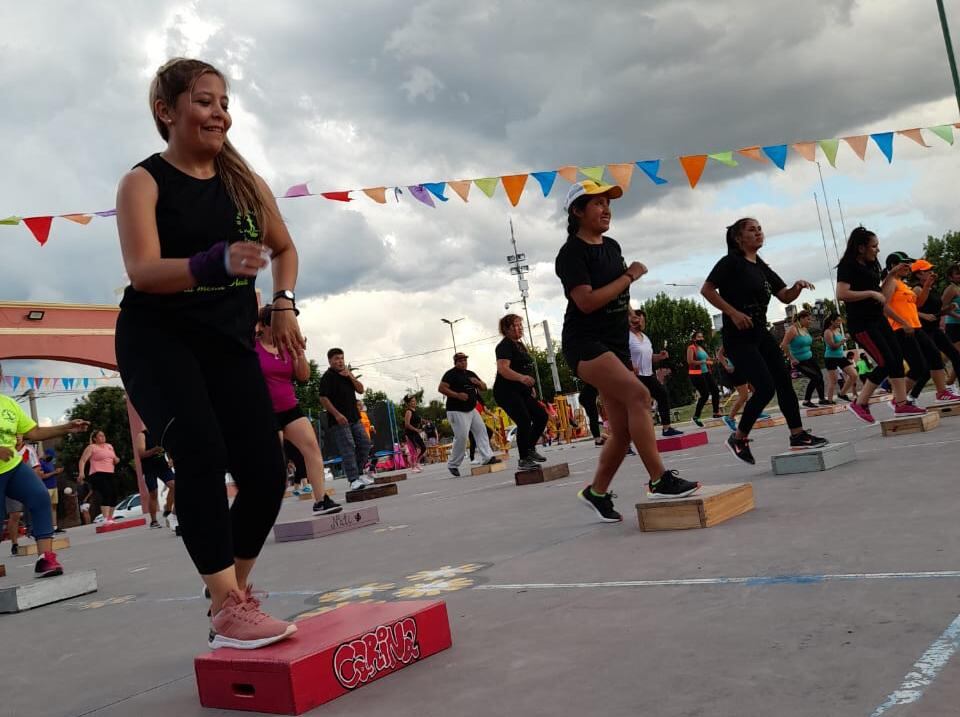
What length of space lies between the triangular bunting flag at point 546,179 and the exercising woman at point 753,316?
612cm

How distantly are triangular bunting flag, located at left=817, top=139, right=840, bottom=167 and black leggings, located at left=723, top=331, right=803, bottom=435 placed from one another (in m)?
7.44

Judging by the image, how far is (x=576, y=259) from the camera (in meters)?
4.88

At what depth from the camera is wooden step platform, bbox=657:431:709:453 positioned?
1010 centimetres

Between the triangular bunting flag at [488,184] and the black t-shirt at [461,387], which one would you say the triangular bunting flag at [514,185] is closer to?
the triangular bunting flag at [488,184]

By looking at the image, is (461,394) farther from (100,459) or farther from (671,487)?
(671,487)

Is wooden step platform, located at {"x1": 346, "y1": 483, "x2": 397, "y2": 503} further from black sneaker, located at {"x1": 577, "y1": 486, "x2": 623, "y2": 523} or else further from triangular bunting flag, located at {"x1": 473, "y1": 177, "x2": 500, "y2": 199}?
black sneaker, located at {"x1": 577, "y1": 486, "x2": 623, "y2": 523}

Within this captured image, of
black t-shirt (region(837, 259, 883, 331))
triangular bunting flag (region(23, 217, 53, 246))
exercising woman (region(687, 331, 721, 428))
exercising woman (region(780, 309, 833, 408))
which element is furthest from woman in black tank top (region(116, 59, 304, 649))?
exercising woman (region(687, 331, 721, 428))

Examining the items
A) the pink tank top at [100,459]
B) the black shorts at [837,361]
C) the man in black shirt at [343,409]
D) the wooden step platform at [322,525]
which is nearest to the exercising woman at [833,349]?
the black shorts at [837,361]

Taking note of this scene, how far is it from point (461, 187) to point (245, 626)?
35.4 feet

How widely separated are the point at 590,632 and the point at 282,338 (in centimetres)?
139

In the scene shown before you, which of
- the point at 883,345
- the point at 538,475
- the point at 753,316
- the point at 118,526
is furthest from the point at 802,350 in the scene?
the point at 118,526

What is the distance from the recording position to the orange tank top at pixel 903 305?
340 inches

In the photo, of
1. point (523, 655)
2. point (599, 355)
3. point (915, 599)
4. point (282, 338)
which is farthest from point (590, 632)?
point (599, 355)

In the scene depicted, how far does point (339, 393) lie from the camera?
37.9ft
